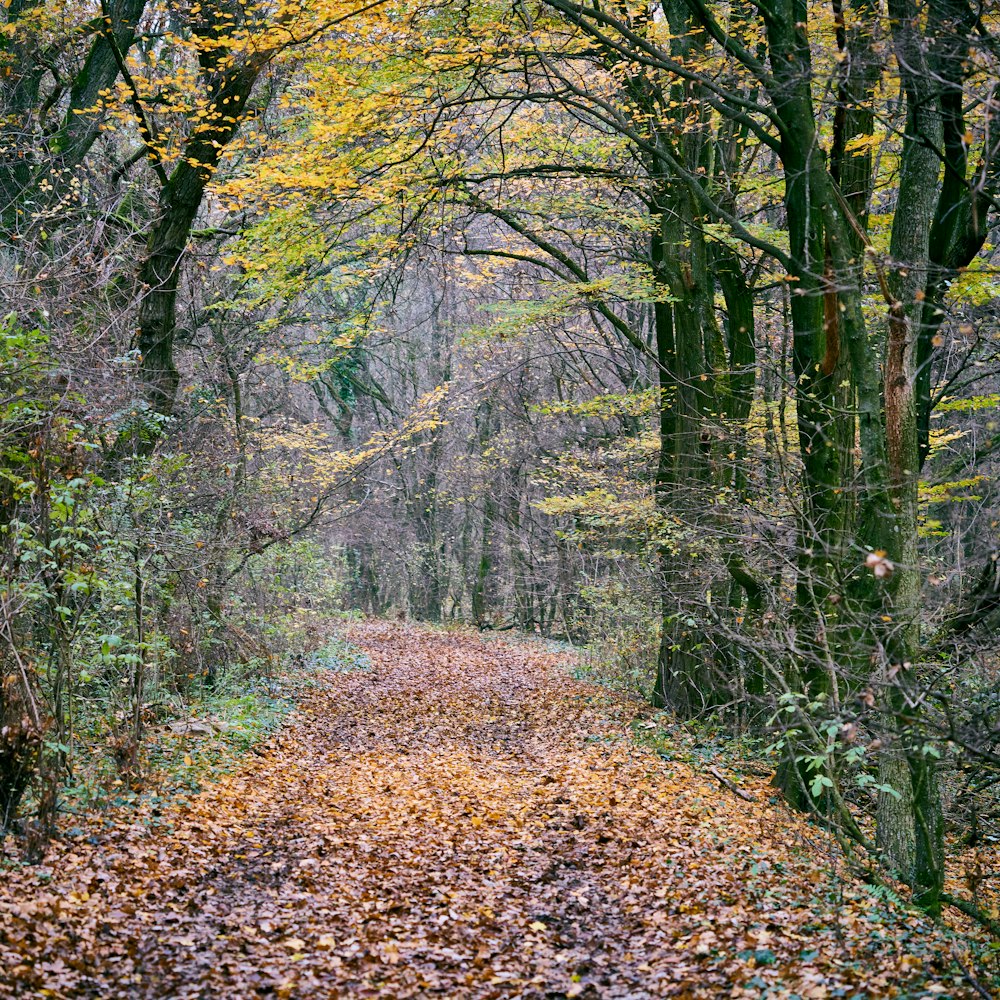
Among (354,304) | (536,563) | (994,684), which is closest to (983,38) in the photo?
(994,684)

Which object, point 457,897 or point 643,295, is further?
point 643,295

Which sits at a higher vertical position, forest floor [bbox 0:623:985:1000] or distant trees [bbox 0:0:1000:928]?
distant trees [bbox 0:0:1000:928]

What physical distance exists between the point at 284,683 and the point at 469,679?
4606mm

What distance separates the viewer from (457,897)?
21.0 feet

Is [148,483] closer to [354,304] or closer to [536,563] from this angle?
[354,304]

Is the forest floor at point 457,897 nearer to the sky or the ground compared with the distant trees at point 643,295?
nearer to the ground

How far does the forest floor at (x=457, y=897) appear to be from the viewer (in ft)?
16.2

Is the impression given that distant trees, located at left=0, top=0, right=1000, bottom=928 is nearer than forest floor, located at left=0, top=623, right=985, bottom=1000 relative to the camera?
No

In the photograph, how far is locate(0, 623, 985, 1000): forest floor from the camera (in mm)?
4941

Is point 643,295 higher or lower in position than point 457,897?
higher

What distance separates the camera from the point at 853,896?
6289 millimetres

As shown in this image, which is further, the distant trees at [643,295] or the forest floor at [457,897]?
the distant trees at [643,295]

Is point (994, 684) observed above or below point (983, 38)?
below

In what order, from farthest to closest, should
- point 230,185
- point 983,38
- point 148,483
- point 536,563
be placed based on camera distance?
1. point 536,563
2. point 230,185
3. point 148,483
4. point 983,38
